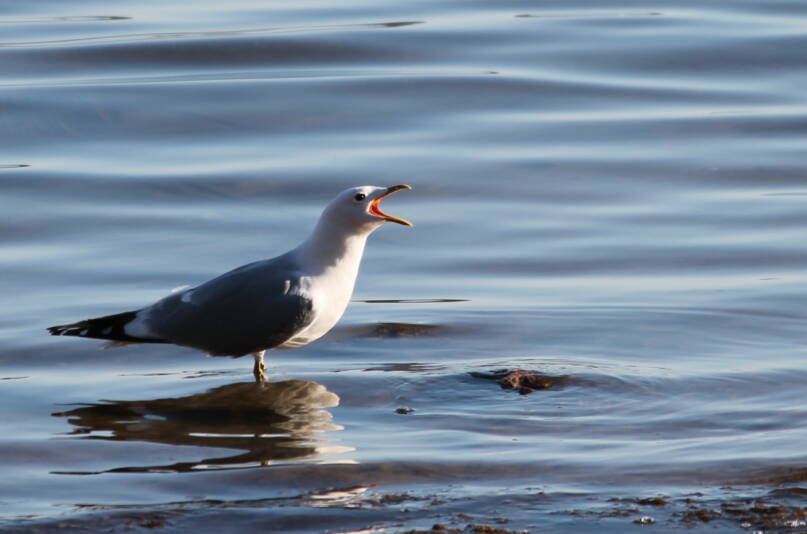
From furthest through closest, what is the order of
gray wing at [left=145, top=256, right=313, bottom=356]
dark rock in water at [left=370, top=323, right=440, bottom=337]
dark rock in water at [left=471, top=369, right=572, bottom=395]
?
dark rock in water at [left=370, top=323, right=440, bottom=337] → gray wing at [left=145, top=256, right=313, bottom=356] → dark rock in water at [left=471, top=369, right=572, bottom=395]

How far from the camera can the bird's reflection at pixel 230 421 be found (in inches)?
229

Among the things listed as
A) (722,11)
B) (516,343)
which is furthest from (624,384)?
(722,11)

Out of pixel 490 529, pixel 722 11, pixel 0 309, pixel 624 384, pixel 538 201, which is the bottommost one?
pixel 490 529

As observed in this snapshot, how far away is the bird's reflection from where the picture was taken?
19.1 ft

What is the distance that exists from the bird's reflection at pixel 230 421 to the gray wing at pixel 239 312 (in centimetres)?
24

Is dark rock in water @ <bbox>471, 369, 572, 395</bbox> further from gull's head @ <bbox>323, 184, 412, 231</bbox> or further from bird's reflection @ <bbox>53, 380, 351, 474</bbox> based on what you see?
gull's head @ <bbox>323, 184, 412, 231</bbox>

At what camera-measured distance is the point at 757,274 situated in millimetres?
8461

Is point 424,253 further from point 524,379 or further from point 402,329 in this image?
point 524,379

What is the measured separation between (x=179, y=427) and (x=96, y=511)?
3.87 ft

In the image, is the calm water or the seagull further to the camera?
the seagull

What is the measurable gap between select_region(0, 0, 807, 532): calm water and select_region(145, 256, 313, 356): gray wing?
21 cm

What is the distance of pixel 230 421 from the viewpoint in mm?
6316

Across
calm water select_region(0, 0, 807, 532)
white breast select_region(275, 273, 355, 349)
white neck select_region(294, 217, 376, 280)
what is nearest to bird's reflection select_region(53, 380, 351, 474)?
calm water select_region(0, 0, 807, 532)

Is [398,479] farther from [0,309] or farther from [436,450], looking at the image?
[0,309]
